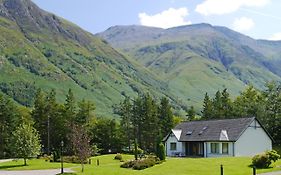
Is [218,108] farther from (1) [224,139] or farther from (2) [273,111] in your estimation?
(1) [224,139]

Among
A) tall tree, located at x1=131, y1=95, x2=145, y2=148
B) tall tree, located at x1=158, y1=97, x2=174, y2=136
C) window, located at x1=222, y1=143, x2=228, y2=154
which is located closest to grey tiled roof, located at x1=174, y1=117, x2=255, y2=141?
window, located at x1=222, y1=143, x2=228, y2=154

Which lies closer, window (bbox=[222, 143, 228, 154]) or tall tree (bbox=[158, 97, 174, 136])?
window (bbox=[222, 143, 228, 154])

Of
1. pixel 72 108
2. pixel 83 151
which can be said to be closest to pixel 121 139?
pixel 72 108

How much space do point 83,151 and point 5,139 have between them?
170 feet

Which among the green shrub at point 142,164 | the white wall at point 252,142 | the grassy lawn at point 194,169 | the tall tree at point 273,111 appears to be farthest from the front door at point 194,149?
the grassy lawn at point 194,169

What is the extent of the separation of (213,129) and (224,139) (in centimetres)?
410

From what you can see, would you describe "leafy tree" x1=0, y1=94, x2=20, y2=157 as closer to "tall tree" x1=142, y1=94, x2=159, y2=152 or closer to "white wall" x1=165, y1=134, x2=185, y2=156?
"tall tree" x1=142, y1=94, x2=159, y2=152

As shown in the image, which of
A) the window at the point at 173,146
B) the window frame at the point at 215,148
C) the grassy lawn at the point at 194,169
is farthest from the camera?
the window at the point at 173,146

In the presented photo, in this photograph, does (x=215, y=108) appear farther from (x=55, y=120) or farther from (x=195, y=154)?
(x=55, y=120)

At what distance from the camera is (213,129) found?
72000 millimetres

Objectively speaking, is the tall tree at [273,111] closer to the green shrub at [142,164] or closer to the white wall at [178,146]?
the white wall at [178,146]

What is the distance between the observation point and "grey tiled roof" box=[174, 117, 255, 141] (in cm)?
6781

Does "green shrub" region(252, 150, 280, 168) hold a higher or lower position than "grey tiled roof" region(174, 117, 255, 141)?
lower

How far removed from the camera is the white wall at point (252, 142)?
6712 cm
